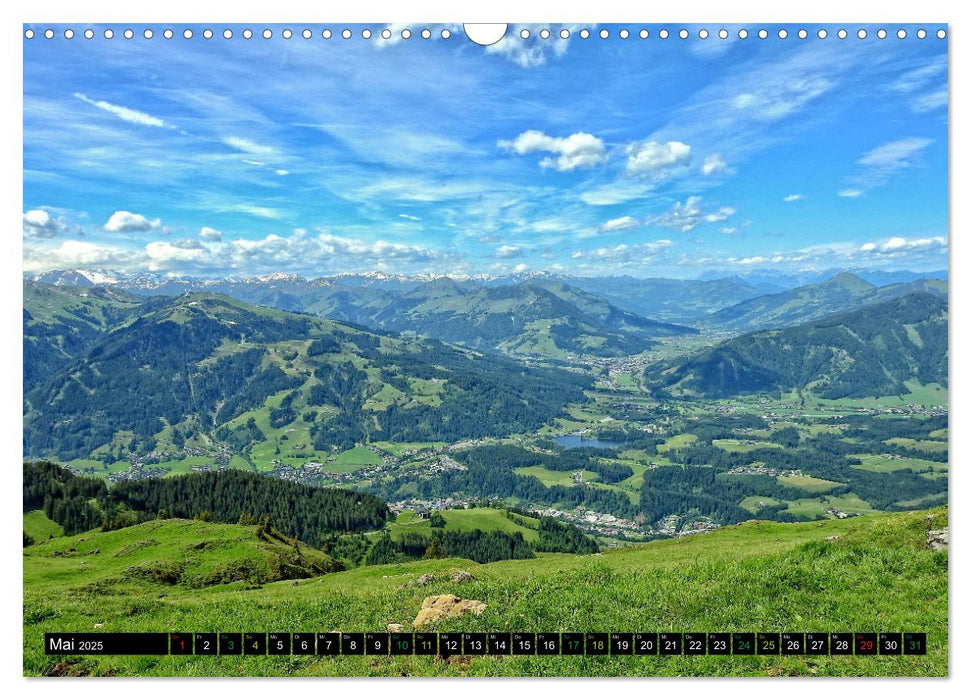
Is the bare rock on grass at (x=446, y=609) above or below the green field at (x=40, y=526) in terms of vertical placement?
above

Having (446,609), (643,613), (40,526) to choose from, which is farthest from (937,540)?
(40,526)

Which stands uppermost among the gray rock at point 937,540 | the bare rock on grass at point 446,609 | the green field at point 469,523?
the gray rock at point 937,540

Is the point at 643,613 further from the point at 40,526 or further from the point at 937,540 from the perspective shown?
the point at 40,526

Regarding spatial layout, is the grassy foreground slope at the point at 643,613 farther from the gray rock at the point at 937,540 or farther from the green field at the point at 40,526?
the green field at the point at 40,526

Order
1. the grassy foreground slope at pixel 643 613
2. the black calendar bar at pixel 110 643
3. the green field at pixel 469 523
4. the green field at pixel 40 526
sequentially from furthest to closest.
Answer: the green field at pixel 469 523 < the green field at pixel 40 526 < the black calendar bar at pixel 110 643 < the grassy foreground slope at pixel 643 613

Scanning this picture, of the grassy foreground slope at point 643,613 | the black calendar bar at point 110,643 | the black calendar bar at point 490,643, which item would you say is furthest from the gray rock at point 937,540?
the black calendar bar at point 110,643

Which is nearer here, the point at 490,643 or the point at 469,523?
the point at 490,643

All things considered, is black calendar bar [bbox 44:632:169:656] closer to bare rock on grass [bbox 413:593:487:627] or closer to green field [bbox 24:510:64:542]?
bare rock on grass [bbox 413:593:487:627]

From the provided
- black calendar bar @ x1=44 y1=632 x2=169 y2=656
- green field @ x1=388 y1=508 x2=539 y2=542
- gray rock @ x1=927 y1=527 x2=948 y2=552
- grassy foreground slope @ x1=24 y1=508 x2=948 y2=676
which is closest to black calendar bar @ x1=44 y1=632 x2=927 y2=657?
black calendar bar @ x1=44 y1=632 x2=169 y2=656
